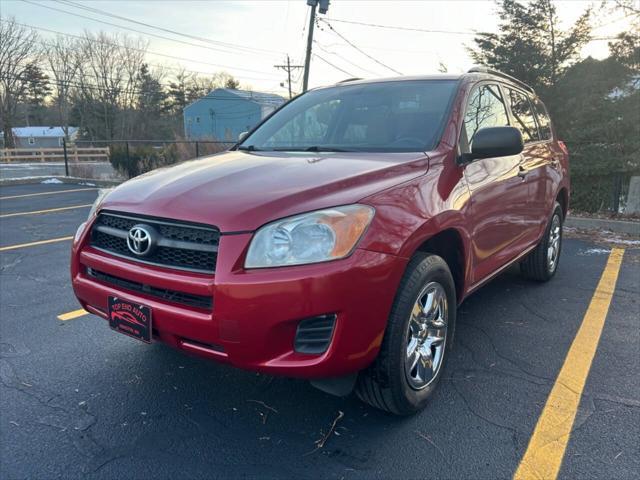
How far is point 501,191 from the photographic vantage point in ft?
10.9

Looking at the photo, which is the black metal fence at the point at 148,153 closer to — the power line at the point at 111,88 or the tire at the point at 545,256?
the tire at the point at 545,256

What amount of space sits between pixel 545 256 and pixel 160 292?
3.76 meters

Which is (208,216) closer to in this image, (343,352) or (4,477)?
(343,352)

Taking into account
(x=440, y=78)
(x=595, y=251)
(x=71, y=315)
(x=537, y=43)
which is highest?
(x=537, y=43)

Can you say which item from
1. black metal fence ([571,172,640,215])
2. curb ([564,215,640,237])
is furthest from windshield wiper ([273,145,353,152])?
black metal fence ([571,172,640,215])

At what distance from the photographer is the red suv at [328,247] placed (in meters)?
2.04

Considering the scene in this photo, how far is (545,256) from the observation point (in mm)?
4699

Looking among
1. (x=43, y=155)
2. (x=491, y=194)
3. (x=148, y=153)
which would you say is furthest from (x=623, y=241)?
(x=43, y=155)

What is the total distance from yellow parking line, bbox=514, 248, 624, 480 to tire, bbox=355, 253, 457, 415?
1.80 ft

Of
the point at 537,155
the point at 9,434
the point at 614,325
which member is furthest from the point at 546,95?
the point at 9,434

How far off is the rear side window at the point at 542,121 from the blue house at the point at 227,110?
163 feet

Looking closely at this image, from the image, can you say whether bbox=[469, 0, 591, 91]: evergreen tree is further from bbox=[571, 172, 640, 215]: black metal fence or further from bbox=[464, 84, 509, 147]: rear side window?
bbox=[464, 84, 509, 147]: rear side window

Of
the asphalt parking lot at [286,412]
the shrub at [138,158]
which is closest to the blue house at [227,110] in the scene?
the shrub at [138,158]

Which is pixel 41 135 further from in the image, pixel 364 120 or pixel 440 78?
pixel 440 78
